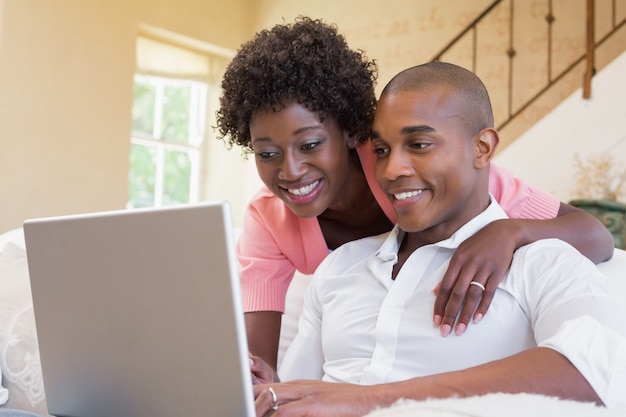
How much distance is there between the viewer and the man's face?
1.32 meters

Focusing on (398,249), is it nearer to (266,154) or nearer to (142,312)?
(266,154)

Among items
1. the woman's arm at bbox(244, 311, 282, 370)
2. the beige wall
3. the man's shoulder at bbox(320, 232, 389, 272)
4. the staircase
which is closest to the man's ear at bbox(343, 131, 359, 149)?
the man's shoulder at bbox(320, 232, 389, 272)

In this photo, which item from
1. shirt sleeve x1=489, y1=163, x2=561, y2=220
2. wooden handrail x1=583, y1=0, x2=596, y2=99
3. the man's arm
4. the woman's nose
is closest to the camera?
the man's arm

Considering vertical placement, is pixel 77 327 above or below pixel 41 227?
below

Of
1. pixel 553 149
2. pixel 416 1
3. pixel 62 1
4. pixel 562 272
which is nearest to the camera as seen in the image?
pixel 562 272

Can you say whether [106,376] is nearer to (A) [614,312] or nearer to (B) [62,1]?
(A) [614,312]

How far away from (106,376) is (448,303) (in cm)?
55

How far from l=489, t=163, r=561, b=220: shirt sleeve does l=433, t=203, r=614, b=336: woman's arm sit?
0.19 metres

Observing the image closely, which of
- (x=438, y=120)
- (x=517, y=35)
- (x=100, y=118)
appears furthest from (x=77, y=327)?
(x=517, y=35)

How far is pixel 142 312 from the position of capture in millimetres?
919

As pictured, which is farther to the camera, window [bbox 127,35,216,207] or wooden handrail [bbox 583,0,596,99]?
window [bbox 127,35,216,207]

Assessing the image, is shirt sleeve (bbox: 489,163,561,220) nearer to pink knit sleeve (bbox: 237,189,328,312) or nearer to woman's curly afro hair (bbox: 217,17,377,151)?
woman's curly afro hair (bbox: 217,17,377,151)

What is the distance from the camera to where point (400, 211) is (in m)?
1.35

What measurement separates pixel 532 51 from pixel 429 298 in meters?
4.78
